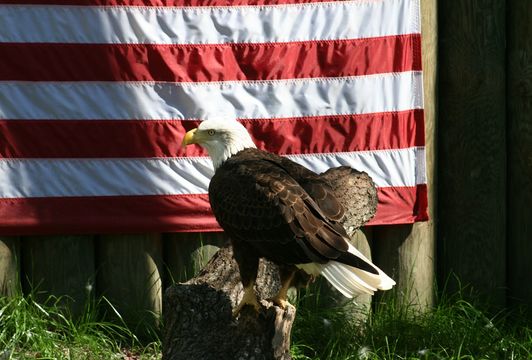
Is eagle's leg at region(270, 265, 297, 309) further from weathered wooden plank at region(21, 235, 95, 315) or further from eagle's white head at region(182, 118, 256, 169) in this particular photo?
weathered wooden plank at region(21, 235, 95, 315)

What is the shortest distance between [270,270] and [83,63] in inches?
58.9

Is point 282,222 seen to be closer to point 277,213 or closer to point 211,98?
point 277,213

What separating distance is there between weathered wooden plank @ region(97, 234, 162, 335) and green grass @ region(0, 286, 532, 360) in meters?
0.08

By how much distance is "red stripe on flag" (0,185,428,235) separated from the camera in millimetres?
5652

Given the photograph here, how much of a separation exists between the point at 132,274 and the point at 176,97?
976mm

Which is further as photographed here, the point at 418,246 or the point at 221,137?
the point at 418,246

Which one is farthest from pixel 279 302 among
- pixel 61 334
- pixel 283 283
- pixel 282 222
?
pixel 61 334

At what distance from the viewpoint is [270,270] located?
508cm

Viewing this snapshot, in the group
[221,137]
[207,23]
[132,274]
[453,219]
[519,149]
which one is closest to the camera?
[221,137]

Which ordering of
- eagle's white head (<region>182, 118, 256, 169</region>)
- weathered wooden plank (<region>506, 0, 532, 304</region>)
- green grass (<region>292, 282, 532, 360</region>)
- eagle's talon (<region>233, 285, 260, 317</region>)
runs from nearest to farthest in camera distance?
eagle's talon (<region>233, 285, 260, 317</region>)
eagle's white head (<region>182, 118, 256, 169</region>)
green grass (<region>292, 282, 532, 360</region>)
weathered wooden plank (<region>506, 0, 532, 304</region>)

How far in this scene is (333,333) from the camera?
5621 millimetres

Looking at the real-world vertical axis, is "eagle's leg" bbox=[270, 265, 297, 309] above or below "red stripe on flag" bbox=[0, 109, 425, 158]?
below

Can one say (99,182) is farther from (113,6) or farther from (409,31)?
(409,31)

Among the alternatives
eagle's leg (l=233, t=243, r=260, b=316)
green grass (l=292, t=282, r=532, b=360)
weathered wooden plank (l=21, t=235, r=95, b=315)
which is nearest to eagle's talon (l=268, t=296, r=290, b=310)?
eagle's leg (l=233, t=243, r=260, b=316)
